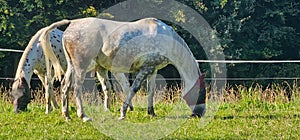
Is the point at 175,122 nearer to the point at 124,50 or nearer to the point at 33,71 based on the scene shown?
the point at 124,50

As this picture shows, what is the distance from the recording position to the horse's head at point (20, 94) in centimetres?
761

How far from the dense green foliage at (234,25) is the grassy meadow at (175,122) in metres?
11.4

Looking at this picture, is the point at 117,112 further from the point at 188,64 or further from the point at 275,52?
the point at 275,52

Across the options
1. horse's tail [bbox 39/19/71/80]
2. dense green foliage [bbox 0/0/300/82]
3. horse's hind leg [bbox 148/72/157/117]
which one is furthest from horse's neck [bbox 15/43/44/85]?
dense green foliage [bbox 0/0/300/82]

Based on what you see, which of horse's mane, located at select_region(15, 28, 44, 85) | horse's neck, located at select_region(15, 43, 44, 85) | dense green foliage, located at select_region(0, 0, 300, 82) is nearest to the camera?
horse's mane, located at select_region(15, 28, 44, 85)

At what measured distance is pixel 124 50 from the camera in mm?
7035

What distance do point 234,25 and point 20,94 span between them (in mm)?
14808

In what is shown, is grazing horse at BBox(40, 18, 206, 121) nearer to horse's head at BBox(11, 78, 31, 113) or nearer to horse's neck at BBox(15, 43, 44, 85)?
horse's neck at BBox(15, 43, 44, 85)

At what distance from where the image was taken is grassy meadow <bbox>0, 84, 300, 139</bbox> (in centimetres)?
550

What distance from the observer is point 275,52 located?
21.4m

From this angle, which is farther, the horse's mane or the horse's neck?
the horse's neck

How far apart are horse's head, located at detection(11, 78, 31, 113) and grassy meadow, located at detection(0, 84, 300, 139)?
159 millimetres

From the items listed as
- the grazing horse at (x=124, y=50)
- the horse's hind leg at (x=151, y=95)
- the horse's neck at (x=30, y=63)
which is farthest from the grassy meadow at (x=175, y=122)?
the horse's neck at (x=30, y=63)

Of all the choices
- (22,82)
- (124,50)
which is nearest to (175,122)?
(124,50)
